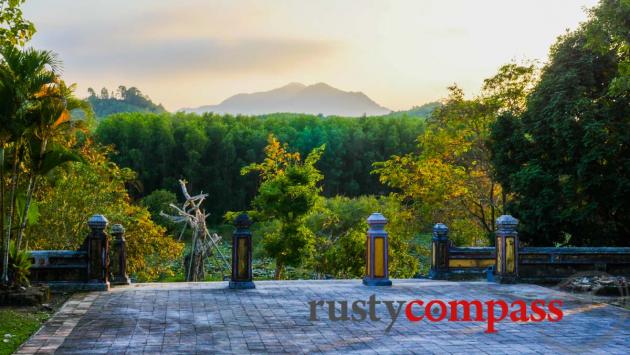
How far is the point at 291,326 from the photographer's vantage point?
8789 millimetres

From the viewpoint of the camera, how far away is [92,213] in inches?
716

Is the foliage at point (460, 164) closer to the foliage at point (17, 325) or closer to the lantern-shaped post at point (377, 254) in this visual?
the lantern-shaped post at point (377, 254)

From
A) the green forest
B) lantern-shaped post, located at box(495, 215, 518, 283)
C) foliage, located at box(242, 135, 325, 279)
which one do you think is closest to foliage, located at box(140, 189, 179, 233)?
the green forest

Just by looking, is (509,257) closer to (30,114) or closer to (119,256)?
(119,256)

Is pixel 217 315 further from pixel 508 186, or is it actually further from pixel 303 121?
pixel 303 121

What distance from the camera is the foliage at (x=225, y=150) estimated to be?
4900 cm

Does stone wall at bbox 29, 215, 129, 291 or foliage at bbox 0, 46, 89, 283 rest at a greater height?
foliage at bbox 0, 46, 89, 283

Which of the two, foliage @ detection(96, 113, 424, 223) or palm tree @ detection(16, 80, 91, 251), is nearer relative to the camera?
palm tree @ detection(16, 80, 91, 251)

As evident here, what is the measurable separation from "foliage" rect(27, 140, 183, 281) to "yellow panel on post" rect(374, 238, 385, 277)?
7566 millimetres

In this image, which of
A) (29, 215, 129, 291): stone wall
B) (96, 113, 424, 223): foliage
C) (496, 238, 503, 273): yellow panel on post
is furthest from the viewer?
(96, 113, 424, 223): foliage

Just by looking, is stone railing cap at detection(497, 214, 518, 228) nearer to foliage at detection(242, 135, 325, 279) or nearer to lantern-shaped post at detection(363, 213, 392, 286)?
lantern-shaped post at detection(363, 213, 392, 286)

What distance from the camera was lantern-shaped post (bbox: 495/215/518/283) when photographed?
43.1 feet

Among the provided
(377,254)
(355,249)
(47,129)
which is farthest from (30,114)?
(355,249)

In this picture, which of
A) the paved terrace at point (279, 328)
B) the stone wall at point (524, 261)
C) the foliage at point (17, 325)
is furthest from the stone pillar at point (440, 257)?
the foliage at point (17, 325)
